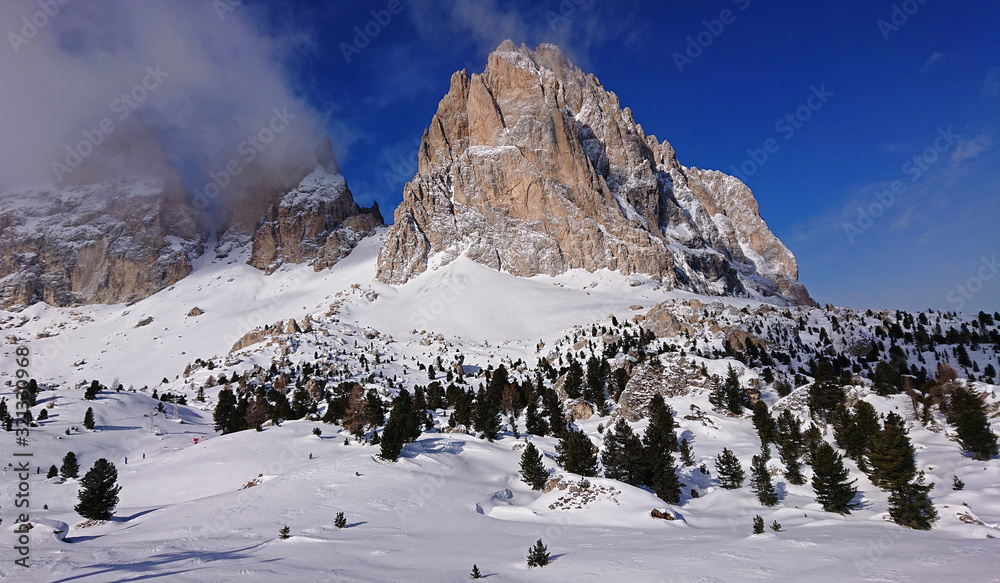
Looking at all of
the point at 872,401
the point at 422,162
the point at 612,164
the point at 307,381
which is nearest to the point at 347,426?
the point at 307,381

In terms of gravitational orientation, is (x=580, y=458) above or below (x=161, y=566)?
above

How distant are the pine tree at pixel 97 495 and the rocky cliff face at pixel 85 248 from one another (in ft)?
639

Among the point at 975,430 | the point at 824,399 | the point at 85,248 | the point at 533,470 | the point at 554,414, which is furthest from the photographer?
the point at 85,248

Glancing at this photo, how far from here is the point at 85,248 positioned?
184 m

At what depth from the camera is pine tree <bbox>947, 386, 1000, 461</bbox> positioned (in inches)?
1052

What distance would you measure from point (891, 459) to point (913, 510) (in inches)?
197

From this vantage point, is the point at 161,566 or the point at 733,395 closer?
the point at 161,566

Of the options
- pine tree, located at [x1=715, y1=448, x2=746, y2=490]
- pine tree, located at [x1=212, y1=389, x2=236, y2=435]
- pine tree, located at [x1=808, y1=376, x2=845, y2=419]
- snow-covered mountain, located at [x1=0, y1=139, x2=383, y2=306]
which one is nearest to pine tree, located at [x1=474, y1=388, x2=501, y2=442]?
pine tree, located at [x1=715, y1=448, x2=746, y2=490]

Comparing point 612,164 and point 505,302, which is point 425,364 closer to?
point 505,302

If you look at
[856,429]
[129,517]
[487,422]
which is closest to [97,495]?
[129,517]

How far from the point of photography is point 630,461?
1168 inches

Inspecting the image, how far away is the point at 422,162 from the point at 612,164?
258 feet

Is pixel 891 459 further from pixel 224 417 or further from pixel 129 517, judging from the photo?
pixel 224 417

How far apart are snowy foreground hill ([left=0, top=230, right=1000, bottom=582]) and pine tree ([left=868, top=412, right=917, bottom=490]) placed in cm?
149
